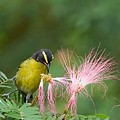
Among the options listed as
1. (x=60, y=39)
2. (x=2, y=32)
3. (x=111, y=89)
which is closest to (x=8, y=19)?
(x=2, y=32)

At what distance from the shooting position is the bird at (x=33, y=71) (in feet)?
14.7

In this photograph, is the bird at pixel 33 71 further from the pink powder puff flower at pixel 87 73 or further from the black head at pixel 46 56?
the pink powder puff flower at pixel 87 73

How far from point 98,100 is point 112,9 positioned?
3.81 ft

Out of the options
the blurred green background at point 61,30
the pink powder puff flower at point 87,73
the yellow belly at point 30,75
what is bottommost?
the pink powder puff flower at point 87,73

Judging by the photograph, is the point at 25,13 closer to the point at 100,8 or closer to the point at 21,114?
the point at 100,8

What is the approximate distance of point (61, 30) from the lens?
7855 millimetres

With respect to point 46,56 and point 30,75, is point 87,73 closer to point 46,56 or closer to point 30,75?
point 46,56

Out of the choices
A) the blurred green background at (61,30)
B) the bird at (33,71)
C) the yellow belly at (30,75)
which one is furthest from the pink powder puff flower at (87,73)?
the blurred green background at (61,30)

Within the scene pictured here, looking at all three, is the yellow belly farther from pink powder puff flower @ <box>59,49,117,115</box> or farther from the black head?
pink powder puff flower @ <box>59,49,117,115</box>

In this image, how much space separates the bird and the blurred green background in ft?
3.16

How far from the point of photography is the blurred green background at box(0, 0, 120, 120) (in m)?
6.00

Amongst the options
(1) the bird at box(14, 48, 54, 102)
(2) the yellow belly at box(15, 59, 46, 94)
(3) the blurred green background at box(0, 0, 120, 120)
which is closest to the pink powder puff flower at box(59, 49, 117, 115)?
(1) the bird at box(14, 48, 54, 102)

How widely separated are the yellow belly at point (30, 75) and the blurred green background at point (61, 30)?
0.96 metres

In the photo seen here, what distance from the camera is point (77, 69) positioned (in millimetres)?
3428
